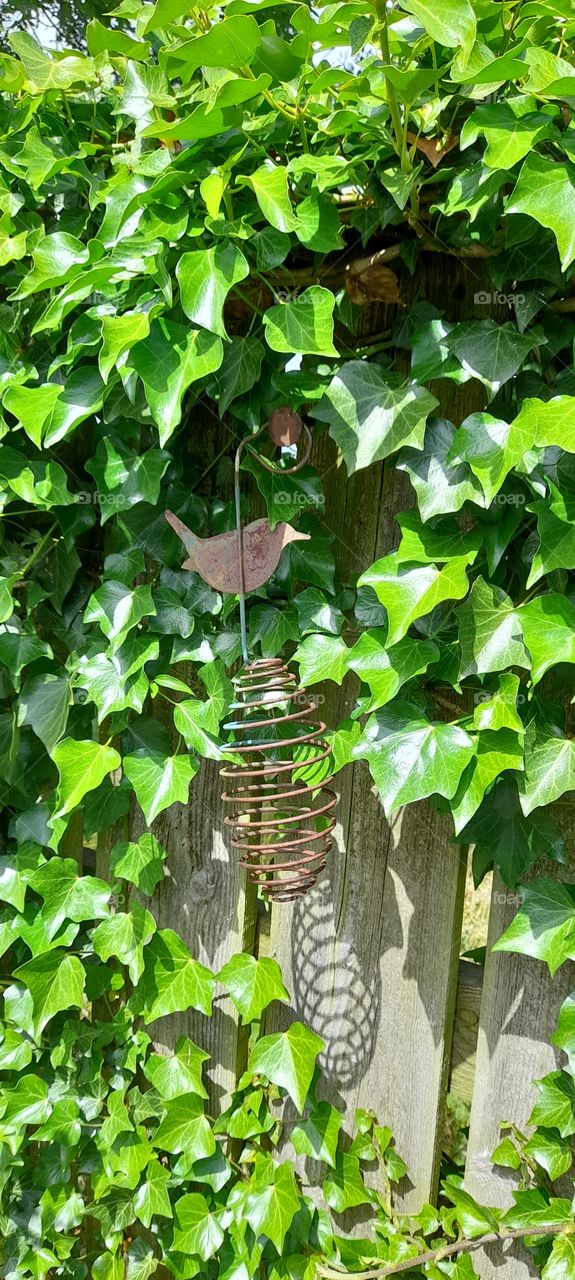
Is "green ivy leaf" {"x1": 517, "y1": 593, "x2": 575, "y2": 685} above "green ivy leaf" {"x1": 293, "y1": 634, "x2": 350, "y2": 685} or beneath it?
above

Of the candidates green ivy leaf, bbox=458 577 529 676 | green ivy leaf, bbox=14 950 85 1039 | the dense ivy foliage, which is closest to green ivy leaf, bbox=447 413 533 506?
the dense ivy foliage

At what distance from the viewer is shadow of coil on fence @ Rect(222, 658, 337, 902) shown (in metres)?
1.03

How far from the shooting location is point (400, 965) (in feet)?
4.26

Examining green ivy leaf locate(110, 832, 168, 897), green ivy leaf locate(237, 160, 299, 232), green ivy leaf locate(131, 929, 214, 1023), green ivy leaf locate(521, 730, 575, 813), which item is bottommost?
green ivy leaf locate(131, 929, 214, 1023)

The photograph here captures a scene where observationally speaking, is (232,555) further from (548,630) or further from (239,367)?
(548,630)

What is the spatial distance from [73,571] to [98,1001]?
738 millimetres

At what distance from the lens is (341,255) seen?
1.20 metres

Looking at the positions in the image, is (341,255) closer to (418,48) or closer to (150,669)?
(418,48)

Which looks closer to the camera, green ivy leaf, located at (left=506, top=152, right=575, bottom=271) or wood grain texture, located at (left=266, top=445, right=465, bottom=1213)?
green ivy leaf, located at (left=506, top=152, right=575, bottom=271)

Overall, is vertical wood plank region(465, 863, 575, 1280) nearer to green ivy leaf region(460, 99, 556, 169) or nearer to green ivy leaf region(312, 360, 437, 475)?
green ivy leaf region(312, 360, 437, 475)

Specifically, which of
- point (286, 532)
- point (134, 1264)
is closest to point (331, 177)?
point (286, 532)

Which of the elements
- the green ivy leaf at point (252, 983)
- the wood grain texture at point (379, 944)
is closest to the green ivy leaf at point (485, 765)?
the wood grain texture at point (379, 944)

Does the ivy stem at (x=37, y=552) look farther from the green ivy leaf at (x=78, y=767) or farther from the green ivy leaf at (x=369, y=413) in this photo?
the green ivy leaf at (x=369, y=413)

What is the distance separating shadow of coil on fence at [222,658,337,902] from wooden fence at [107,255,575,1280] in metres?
0.08
